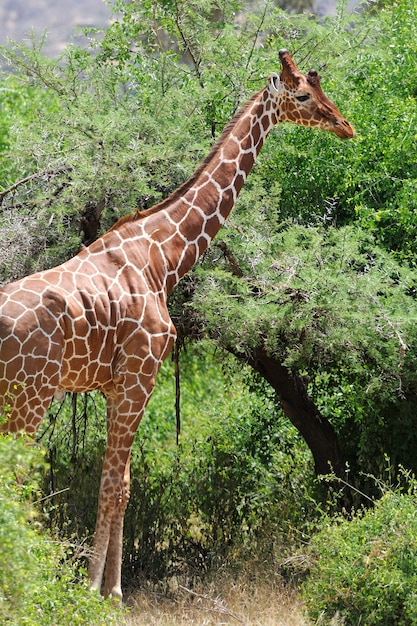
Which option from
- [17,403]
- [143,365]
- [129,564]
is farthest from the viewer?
[129,564]

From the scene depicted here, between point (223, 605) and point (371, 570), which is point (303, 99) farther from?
point (223, 605)

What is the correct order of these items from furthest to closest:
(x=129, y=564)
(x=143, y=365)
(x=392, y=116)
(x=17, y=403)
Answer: (x=392, y=116) < (x=129, y=564) < (x=143, y=365) < (x=17, y=403)

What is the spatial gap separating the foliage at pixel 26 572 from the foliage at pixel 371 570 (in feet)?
→ 4.52

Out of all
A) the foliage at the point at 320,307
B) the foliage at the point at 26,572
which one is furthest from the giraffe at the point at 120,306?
the foliage at the point at 26,572

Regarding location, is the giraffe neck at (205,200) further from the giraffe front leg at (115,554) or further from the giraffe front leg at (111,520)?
the giraffe front leg at (115,554)

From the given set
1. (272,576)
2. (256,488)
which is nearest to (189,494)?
(256,488)

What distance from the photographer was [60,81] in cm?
1048

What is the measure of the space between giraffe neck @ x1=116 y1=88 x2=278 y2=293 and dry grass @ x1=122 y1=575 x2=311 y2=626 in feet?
7.74

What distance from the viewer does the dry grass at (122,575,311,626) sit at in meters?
7.55

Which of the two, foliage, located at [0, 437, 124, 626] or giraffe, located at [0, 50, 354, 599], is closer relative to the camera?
foliage, located at [0, 437, 124, 626]

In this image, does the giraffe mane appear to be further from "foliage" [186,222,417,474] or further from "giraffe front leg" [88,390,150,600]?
"giraffe front leg" [88,390,150,600]

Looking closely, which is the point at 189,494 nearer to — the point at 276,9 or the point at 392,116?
the point at 392,116

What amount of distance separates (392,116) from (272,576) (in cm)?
441

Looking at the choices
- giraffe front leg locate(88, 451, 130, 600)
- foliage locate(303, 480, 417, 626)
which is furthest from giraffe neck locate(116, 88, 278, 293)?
foliage locate(303, 480, 417, 626)
